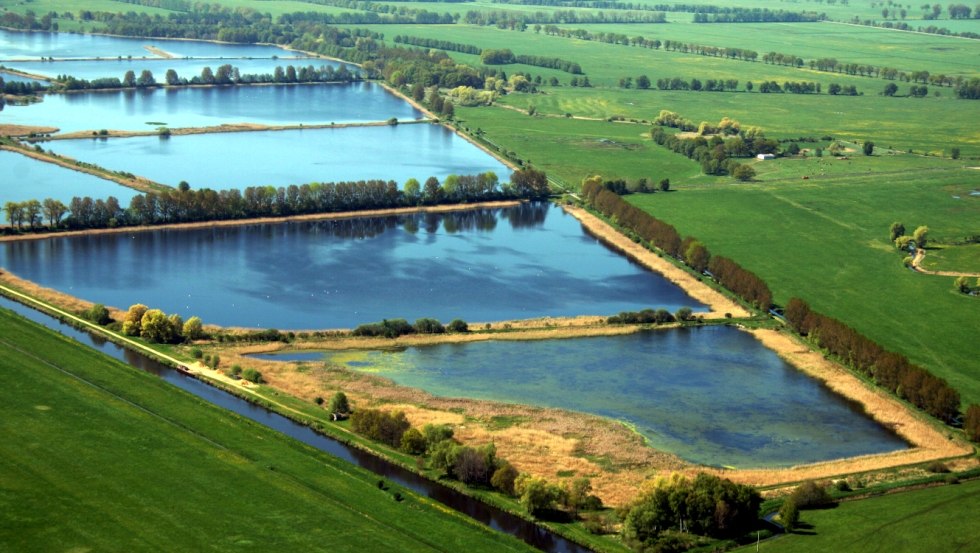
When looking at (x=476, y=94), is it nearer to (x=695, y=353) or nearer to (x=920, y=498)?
(x=695, y=353)

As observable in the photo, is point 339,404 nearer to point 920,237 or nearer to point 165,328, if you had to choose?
point 165,328

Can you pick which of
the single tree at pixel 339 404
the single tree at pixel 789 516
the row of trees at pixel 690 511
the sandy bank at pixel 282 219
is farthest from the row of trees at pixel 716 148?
the row of trees at pixel 690 511

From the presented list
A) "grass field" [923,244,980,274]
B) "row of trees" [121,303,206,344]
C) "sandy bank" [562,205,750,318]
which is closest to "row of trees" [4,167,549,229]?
"sandy bank" [562,205,750,318]

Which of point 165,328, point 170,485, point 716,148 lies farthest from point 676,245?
point 170,485

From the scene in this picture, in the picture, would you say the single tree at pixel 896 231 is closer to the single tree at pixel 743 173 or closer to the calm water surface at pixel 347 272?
the calm water surface at pixel 347 272

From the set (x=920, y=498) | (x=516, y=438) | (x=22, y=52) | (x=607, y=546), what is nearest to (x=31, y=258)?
(x=516, y=438)

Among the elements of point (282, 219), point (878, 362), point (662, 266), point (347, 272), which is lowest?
point (347, 272)

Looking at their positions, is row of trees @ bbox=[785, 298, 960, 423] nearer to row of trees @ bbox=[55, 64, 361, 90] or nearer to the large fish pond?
the large fish pond

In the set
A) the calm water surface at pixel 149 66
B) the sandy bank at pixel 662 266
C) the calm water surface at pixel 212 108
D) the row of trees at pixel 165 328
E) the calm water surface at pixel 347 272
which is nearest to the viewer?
the row of trees at pixel 165 328
